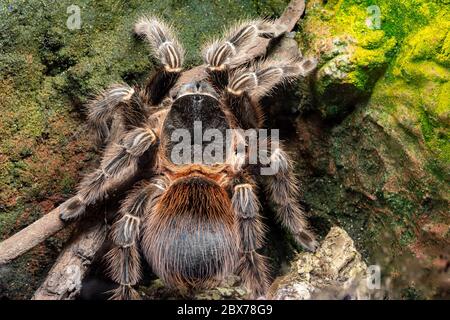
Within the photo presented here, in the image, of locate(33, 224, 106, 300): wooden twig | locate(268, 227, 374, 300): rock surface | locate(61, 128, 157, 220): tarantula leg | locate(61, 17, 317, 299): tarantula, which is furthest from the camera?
locate(61, 128, 157, 220): tarantula leg

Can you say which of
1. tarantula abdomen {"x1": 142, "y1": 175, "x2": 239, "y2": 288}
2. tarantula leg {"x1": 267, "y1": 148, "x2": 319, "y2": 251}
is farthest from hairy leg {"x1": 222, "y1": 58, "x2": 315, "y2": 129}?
tarantula abdomen {"x1": 142, "y1": 175, "x2": 239, "y2": 288}

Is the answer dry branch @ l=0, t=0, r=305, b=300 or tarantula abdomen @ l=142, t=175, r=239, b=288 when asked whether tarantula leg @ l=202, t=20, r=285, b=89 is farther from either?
dry branch @ l=0, t=0, r=305, b=300

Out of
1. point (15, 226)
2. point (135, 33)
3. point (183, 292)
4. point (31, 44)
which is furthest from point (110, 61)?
point (183, 292)

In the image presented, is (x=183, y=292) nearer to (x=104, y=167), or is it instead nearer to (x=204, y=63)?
(x=104, y=167)

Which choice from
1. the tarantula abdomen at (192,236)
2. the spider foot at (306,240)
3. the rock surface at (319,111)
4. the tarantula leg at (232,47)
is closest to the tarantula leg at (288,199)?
the spider foot at (306,240)

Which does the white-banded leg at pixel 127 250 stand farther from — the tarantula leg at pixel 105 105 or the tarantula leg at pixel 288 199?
the tarantula leg at pixel 288 199

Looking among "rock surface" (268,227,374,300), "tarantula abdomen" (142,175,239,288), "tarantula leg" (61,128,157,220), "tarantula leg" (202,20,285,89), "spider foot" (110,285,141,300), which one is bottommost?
"spider foot" (110,285,141,300)
